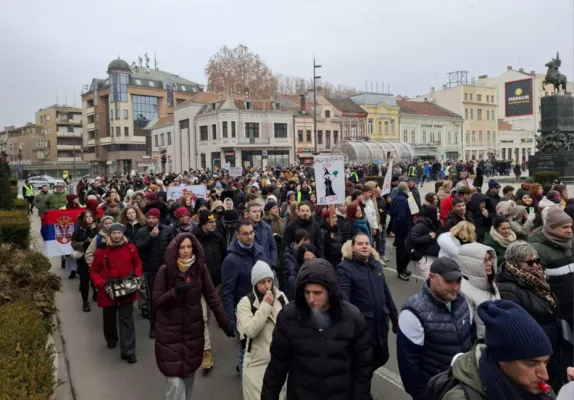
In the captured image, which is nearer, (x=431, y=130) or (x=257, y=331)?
(x=257, y=331)

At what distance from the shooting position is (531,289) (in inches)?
155

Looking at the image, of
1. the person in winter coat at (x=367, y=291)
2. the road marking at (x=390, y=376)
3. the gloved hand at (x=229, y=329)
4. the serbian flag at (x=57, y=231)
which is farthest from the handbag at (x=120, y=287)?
the serbian flag at (x=57, y=231)

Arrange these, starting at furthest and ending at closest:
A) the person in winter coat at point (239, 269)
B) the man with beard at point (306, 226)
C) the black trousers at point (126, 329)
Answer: the man with beard at point (306, 226)
the black trousers at point (126, 329)
the person in winter coat at point (239, 269)

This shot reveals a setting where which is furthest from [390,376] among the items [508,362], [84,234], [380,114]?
[380,114]

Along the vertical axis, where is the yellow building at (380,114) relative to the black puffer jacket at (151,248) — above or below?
above

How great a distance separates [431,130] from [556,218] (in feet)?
221

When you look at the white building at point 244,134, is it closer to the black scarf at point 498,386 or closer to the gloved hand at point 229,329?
the gloved hand at point 229,329

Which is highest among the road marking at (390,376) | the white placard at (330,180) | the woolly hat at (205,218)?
the white placard at (330,180)

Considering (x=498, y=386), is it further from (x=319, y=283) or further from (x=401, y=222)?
(x=401, y=222)

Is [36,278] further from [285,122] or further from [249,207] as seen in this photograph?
[285,122]

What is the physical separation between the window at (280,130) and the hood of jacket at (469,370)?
53.8m

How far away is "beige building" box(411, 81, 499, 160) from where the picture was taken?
72.4 metres

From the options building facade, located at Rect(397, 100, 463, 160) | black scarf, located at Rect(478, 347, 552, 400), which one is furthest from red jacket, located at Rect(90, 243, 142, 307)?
building facade, located at Rect(397, 100, 463, 160)

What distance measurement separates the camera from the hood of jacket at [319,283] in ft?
10.0
